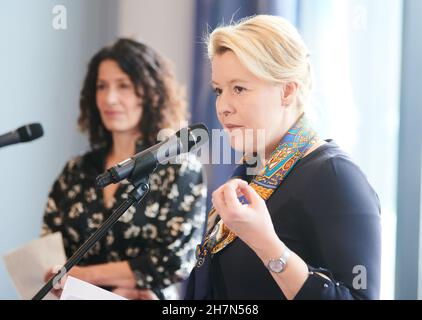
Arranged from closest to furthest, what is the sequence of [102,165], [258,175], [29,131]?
[29,131] < [258,175] < [102,165]

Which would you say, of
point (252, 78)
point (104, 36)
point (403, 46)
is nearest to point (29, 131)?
point (252, 78)

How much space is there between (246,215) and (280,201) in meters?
0.21

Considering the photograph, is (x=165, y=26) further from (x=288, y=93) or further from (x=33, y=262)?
(x=33, y=262)

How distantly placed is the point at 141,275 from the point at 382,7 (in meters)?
1.05

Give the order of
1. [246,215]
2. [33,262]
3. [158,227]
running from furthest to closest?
[158,227]
[33,262]
[246,215]

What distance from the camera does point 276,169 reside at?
1.16 metres

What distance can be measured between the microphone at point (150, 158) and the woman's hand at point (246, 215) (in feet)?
0.37

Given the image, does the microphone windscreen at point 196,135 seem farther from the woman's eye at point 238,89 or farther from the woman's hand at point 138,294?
the woman's hand at point 138,294

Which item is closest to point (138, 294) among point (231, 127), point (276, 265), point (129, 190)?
point (129, 190)

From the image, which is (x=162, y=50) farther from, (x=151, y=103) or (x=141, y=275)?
(x=141, y=275)

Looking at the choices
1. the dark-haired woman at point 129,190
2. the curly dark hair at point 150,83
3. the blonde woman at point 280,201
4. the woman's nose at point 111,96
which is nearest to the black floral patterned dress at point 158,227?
the dark-haired woman at point 129,190

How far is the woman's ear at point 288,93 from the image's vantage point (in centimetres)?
117

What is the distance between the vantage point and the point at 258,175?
1192mm

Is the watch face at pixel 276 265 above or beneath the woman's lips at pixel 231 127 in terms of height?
beneath
